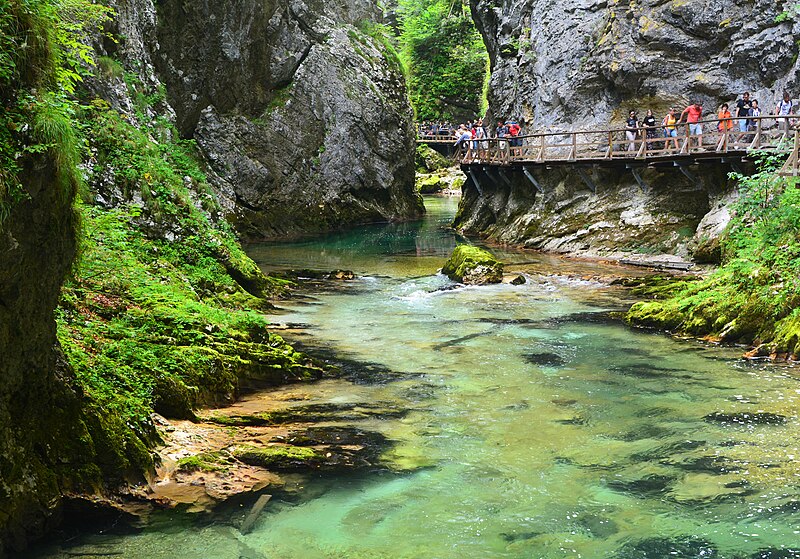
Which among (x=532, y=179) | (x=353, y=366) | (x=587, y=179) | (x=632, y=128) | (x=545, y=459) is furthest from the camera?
(x=532, y=179)

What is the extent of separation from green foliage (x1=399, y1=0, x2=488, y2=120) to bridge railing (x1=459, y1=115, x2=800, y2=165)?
2360 centimetres

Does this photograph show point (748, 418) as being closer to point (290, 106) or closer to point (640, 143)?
point (640, 143)

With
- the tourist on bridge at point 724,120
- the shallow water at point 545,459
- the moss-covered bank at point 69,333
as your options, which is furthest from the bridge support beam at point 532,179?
the moss-covered bank at point 69,333

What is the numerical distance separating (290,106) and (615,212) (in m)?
17.9

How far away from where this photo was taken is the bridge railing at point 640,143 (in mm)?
22125

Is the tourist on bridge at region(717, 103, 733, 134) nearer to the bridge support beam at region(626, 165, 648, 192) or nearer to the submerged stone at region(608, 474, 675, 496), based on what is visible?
the bridge support beam at region(626, 165, 648, 192)

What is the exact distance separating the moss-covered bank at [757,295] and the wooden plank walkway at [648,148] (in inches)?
84.3

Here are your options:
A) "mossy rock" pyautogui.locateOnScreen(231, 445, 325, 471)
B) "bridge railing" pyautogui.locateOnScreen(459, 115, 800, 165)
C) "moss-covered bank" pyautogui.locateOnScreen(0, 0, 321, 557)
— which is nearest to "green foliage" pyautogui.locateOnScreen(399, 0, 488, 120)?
"bridge railing" pyautogui.locateOnScreen(459, 115, 800, 165)

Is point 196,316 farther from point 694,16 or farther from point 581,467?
point 694,16

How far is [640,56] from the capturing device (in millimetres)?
27922

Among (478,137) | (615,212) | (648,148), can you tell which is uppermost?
(478,137)

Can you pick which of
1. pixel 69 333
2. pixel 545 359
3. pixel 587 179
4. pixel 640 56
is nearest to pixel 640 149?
pixel 587 179

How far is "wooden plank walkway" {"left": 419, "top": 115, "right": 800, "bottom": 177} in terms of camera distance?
21.3 meters

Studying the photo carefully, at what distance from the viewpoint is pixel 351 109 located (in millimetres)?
39156
